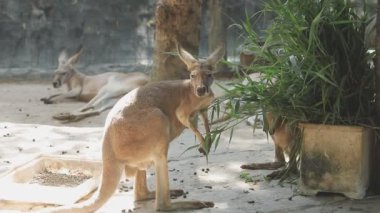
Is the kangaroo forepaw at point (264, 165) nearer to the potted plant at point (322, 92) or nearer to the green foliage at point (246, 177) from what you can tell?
the green foliage at point (246, 177)

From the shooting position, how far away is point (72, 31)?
439 inches

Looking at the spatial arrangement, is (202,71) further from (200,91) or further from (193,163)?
(193,163)

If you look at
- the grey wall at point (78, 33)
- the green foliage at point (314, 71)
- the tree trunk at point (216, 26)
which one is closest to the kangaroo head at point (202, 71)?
the green foliage at point (314, 71)

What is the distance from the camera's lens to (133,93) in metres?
3.44

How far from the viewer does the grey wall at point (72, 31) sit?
11.0 m

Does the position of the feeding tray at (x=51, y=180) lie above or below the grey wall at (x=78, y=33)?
below

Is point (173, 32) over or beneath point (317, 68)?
over

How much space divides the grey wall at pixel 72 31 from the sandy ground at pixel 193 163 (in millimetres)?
3657

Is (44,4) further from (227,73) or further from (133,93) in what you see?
(133,93)

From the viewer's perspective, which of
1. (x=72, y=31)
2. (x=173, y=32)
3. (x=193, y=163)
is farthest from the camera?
(x=72, y=31)

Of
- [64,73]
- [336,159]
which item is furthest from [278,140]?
[64,73]

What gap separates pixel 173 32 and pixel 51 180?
2585 mm

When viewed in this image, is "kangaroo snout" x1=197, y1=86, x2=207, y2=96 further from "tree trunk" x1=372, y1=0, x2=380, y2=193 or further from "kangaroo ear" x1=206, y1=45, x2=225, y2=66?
"tree trunk" x1=372, y1=0, x2=380, y2=193

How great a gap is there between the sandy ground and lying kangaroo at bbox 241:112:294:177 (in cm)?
10
